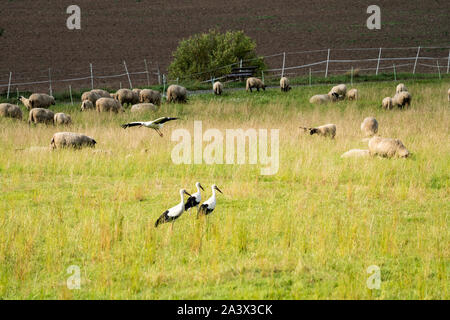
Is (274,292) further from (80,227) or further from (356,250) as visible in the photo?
(80,227)

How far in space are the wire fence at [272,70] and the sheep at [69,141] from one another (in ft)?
65.7

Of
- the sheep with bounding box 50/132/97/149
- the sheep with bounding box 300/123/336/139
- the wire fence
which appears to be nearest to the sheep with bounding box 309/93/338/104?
the sheep with bounding box 300/123/336/139

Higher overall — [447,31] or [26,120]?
[447,31]

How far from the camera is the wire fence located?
38875 mm

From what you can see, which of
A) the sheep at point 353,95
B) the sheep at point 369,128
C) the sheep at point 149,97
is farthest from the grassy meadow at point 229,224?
the sheep at point 149,97

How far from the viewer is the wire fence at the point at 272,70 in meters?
38.9

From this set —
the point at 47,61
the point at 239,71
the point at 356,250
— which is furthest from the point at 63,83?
the point at 356,250

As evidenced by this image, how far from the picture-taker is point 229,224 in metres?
7.59

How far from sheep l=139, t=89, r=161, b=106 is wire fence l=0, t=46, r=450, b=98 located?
994 cm

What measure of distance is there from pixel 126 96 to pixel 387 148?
14.5m

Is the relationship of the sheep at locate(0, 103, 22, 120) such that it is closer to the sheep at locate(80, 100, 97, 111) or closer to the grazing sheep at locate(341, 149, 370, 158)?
the sheep at locate(80, 100, 97, 111)

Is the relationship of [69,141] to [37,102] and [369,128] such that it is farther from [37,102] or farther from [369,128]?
[37,102]

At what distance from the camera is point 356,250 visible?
22.3 feet
